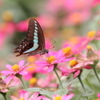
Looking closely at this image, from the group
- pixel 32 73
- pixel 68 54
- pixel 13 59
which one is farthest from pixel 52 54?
pixel 13 59

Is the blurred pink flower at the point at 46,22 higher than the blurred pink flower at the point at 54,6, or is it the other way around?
the blurred pink flower at the point at 54,6

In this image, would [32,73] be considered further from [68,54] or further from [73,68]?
[73,68]

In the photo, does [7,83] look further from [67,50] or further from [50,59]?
[67,50]

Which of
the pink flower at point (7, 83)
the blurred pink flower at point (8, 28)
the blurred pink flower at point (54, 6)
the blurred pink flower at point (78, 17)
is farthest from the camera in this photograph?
the blurred pink flower at point (54, 6)

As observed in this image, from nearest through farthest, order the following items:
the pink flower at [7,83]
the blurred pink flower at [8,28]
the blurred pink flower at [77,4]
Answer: the pink flower at [7,83] < the blurred pink flower at [8,28] < the blurred pink flower at [77,4]

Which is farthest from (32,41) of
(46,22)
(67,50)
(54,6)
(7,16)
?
(54,6)

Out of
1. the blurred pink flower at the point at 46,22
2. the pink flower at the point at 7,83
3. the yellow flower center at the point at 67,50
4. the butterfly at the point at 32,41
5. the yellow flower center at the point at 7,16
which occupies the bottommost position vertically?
the pink flower at the point at 7,83

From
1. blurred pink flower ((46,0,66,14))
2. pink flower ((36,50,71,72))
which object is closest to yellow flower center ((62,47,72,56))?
pink flower ((36,50,71,72))

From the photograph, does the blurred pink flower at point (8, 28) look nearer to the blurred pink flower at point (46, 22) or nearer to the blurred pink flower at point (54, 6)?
the blurred pink flower at point (46, 22)

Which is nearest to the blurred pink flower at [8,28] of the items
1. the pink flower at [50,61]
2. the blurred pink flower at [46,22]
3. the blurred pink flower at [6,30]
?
the blurred pink flower at [6,30]

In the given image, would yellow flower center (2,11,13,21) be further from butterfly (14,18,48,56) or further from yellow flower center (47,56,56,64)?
yellow flower center (47,56,56,64)

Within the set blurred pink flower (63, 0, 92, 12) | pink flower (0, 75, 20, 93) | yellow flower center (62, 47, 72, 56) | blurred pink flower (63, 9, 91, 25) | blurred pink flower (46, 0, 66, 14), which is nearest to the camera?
pink flower (0, 75, 20, 93)
